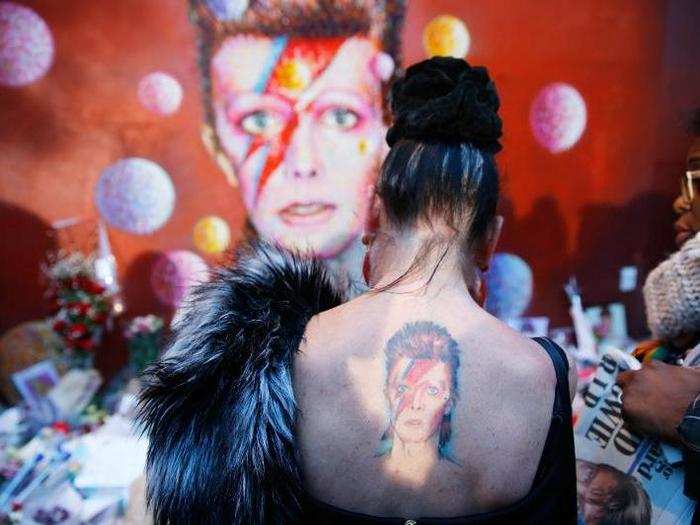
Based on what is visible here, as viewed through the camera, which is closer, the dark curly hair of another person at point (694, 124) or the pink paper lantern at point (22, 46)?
the dark curly hair of another person at point (694, 124)

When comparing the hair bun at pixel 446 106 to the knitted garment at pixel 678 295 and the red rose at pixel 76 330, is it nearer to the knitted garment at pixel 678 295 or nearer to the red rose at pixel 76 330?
the knitted garment at pixel 678 295

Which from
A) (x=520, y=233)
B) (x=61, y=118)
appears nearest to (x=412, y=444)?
(x=520, y=233)

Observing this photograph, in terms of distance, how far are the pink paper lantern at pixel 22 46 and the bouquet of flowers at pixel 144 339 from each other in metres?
1.31

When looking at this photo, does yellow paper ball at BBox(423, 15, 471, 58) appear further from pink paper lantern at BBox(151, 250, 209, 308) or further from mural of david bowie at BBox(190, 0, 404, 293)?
pink paper lantern at BBox(151, 250, 209, 308)

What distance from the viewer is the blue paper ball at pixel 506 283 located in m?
2.66

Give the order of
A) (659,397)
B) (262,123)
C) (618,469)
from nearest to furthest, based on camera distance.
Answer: (659,397), (618,469), (262,123)

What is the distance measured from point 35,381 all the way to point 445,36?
2719mm

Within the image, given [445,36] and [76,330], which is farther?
[445,36]

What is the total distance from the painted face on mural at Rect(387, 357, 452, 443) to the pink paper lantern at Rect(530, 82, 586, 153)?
2.09m

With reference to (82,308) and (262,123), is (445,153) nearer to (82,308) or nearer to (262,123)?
(262,123)

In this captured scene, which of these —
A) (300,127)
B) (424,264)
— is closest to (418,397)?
(424,264)

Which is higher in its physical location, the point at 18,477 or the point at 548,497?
the point at 548,497

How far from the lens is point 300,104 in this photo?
7.74 feet

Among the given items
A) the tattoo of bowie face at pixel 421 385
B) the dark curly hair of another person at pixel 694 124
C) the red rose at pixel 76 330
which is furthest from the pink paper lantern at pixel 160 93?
the dark curly hair of another person at pixel 694 124
